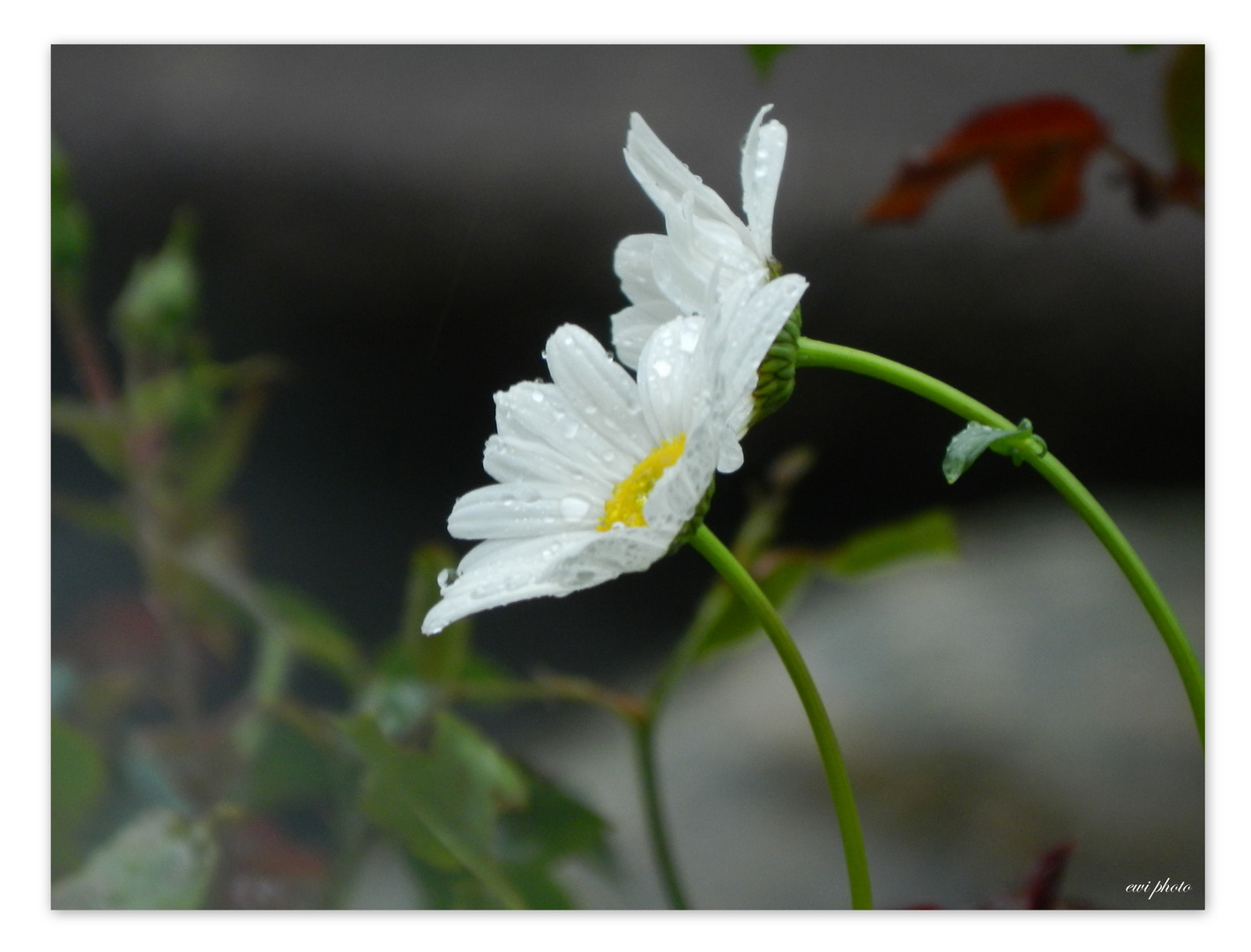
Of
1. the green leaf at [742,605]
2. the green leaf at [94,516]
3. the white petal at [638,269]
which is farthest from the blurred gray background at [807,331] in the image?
the white petal at [638,269]

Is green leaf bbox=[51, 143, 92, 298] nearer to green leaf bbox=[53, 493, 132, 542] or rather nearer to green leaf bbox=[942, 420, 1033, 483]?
green leaf bbox=[53, 493, 132, 542]

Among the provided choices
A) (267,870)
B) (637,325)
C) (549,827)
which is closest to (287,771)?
(267,870)

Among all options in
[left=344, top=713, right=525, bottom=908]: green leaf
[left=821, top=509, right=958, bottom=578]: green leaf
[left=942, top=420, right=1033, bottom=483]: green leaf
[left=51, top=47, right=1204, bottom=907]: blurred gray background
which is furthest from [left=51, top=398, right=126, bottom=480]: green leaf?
[left=942, top=420, right=1033, bottom=483]: green leaf

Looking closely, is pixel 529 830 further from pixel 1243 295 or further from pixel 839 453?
pixel 1243 295

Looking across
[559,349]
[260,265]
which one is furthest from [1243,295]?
[260,265]

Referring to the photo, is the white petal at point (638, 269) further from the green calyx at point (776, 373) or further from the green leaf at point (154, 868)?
the green leaf at point (154, 868)
